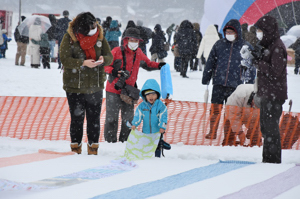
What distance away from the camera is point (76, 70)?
474 centimetres

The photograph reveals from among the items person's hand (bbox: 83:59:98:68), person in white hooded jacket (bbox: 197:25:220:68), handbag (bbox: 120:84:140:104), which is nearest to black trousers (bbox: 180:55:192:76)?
person in white hooded jacket (bbox: 197:25:220:68)

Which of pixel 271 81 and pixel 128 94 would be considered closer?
pixel 271 81

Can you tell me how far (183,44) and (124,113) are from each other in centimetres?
917

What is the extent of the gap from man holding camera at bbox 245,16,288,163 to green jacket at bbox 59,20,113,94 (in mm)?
1633

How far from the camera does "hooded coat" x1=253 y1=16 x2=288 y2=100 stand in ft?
14.8

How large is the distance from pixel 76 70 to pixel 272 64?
2023 millimetres

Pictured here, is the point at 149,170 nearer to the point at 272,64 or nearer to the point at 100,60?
the point at 100,60

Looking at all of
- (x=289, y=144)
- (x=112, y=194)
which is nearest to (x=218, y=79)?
(x=289, y=144)

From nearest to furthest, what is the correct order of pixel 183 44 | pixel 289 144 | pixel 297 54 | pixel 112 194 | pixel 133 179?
pixel 112 194 < pixel 133 179 < pixel 289 144 < pixel 183 44 < pixel 297 54

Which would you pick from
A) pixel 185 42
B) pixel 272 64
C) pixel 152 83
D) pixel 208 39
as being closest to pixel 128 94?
pixel 152 83

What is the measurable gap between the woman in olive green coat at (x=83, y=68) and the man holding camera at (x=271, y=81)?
1.63 metres

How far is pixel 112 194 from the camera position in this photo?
10.7 feet

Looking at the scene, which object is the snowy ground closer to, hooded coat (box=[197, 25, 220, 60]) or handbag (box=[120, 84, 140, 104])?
handbag (box=[120, 84, 140, 104])

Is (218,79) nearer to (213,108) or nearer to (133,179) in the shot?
(213,108)
